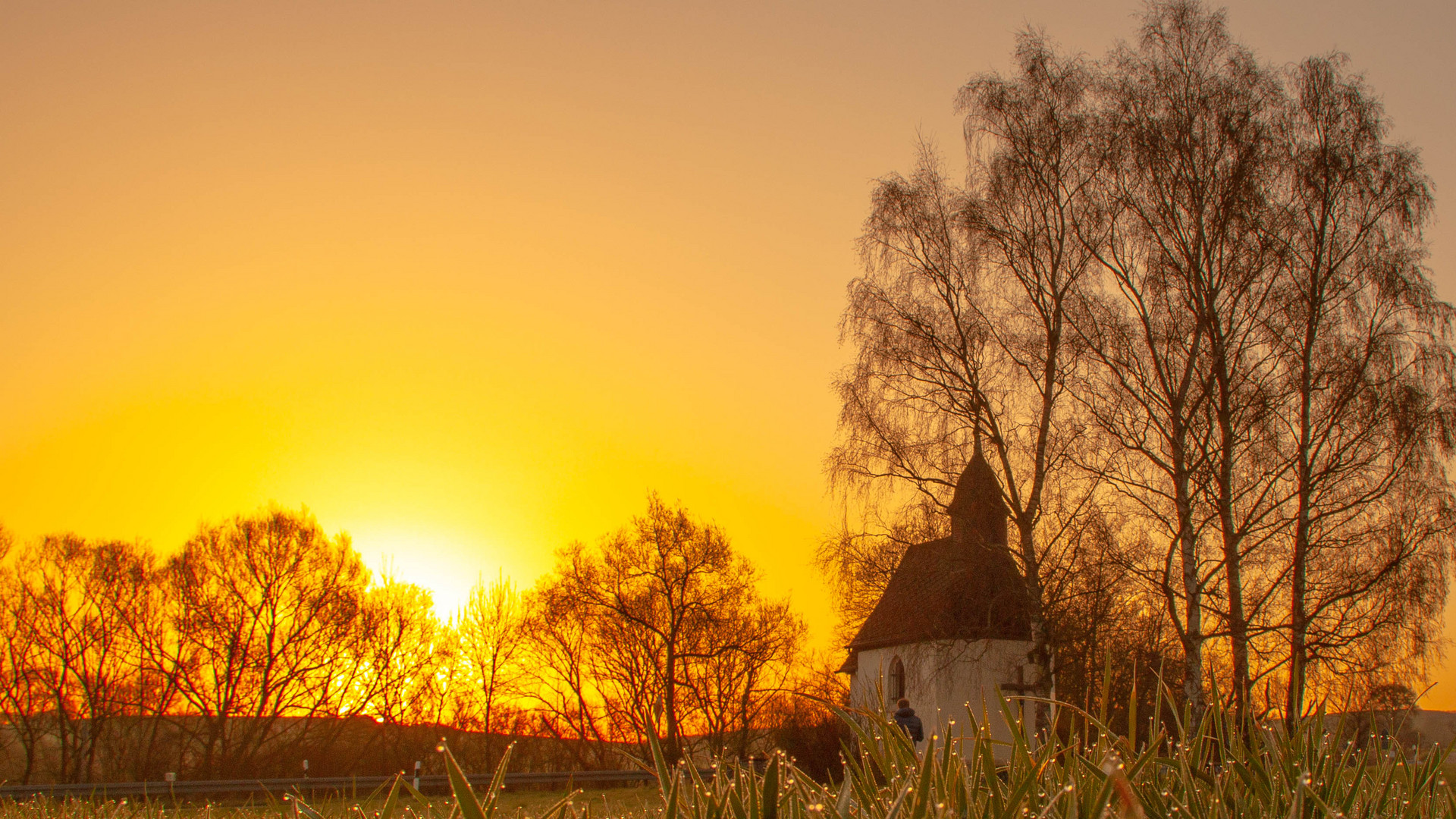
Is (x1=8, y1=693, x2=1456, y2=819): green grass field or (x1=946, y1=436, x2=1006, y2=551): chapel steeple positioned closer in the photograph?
(x1=8, y1=693, x2=1456, y2=819): green grass field

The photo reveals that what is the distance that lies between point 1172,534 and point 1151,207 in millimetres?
5458

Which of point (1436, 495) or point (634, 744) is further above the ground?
point (1436, 495)

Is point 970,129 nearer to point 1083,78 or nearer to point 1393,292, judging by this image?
point 1083,78

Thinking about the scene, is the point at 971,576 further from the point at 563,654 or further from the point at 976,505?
the point at 563,654

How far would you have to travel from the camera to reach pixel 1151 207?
1669cm

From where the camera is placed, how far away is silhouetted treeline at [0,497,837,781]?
31.6 metres

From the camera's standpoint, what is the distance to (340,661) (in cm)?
3356

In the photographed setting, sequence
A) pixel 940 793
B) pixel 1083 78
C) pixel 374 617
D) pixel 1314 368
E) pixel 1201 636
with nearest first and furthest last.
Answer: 1. pixel 940 793
2. pixel 1201 636
3. pixel 1314 368
4. pixel 1083 78
5. pixel 374 617

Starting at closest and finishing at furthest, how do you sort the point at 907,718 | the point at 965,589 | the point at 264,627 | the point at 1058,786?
the point at 1058,786 < the point at 907,718 < the point at 965,589 < the point at 264,627

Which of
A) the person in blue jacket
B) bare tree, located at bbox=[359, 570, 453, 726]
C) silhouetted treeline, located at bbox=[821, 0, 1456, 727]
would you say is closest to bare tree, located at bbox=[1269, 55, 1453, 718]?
silhouetted treeline, located at bbox=[821, 0, 1456, 727]

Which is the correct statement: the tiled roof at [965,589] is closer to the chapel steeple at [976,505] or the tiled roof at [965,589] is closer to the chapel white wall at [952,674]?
the chapel steeple at [976,505]

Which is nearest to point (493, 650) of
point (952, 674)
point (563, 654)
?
point (563, 654)

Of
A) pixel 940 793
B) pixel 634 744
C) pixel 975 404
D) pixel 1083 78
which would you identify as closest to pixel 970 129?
pixel 1083 78

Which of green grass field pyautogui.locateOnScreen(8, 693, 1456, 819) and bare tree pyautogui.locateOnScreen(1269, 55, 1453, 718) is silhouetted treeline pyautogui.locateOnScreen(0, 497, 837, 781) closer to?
bare tree pyautogui.locateOnScreen(1269, 55, 1453, 718)
